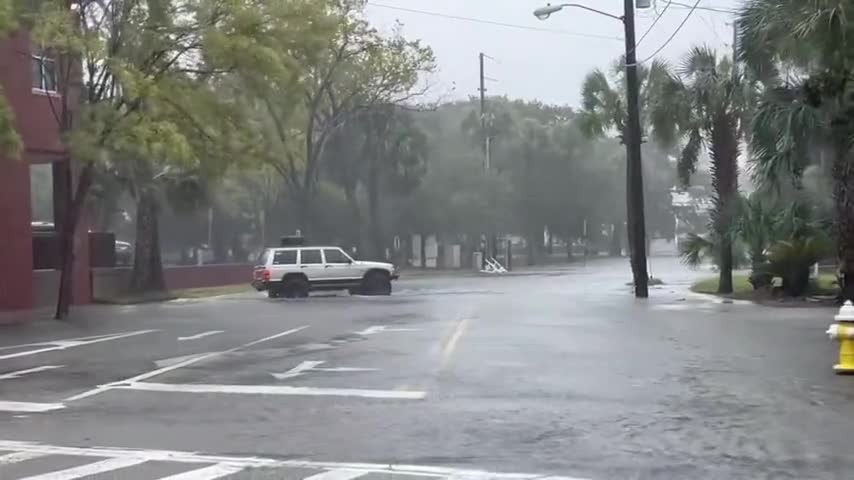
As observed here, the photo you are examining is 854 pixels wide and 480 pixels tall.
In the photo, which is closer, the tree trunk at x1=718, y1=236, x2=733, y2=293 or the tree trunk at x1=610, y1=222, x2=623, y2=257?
the tree trunk at x1=718, y1=236, x2=733, y2=293

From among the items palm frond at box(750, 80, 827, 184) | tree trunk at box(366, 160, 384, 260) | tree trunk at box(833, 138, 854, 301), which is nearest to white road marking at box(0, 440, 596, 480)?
palm frond at box(750, 80, 827, 184)

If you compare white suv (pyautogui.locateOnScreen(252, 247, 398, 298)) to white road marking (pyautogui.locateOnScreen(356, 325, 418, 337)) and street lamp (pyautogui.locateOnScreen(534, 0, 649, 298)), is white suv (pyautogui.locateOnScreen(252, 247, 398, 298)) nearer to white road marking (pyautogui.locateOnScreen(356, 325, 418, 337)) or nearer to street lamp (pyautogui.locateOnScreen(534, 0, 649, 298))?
street lamp (pyautogui.locateOnScreen(534, 0, 649, 298))

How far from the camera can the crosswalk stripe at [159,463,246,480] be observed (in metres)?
8.59

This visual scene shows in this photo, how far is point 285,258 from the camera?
36.2m

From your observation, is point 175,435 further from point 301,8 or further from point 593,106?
point 593,106

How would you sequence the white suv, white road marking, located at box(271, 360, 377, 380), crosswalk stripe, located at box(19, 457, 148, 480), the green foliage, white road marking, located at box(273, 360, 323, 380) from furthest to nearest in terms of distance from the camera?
1. the white suv
2. the green foliage
3. white road marking, located at box(271, 360, 377, 380)
4. white road marking, located at box(273, 360, 323, 380)
5. crosswalk stripe, located at box(19, 457, 148, 480)

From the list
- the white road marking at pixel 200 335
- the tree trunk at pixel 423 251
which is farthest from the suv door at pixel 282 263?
the tree trunk at pixel 423 251

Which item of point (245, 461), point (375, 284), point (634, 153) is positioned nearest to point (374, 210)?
point (375, 284)

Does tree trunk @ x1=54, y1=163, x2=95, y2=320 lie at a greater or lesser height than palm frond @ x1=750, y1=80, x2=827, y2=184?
lesser

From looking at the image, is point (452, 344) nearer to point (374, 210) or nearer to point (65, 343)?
point (65, 343)

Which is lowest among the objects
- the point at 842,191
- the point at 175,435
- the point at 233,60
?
the point at 175,435

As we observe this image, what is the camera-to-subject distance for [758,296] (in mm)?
29797

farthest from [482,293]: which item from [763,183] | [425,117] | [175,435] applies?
[425,117]

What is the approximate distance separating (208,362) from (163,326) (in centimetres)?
767
